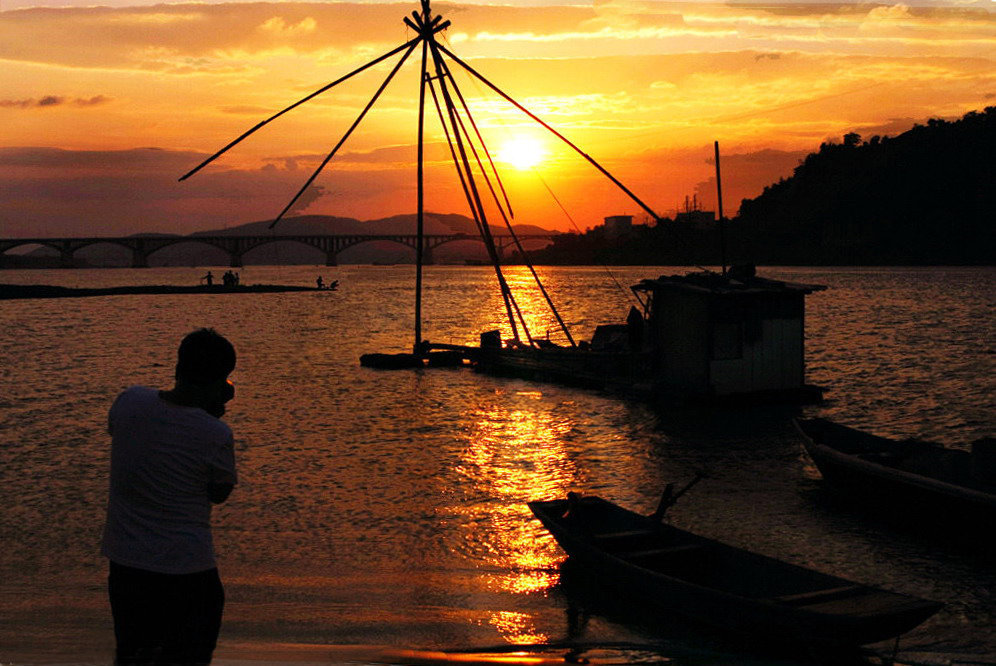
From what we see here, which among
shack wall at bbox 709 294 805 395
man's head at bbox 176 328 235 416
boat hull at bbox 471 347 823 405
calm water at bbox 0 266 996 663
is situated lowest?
calm water at bbox 0 266 996 663

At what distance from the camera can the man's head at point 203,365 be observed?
416 centimetres

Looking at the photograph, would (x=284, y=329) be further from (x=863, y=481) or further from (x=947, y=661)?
(x=947, y=661)

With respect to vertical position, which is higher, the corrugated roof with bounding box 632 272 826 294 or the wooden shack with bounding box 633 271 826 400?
the corrugated roof with bounding box 632 272 826 294

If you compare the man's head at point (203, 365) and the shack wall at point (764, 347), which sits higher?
the man's head at point (203, 365)

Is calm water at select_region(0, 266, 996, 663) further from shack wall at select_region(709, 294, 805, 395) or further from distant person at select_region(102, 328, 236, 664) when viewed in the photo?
distant person at select_region(102, 328, 236, 664)

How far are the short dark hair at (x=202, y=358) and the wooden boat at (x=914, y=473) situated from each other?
9.85 metres

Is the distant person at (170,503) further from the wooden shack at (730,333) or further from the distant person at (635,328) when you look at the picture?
the distant person at (635,328)

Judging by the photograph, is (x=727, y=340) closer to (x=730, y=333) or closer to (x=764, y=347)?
(x=730, y=333)

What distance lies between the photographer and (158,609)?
169 inches

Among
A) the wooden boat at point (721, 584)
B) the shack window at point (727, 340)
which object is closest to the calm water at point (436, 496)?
the wooden boat at point (721, 584)

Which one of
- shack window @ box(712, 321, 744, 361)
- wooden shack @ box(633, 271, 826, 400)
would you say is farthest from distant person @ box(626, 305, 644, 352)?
shack window @ box(712, 321, 744, 361)

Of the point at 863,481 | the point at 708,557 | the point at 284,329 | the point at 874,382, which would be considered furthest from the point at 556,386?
the point at 284,329

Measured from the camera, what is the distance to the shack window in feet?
73.6

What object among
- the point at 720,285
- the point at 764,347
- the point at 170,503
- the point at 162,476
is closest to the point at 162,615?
the point at 170,503
